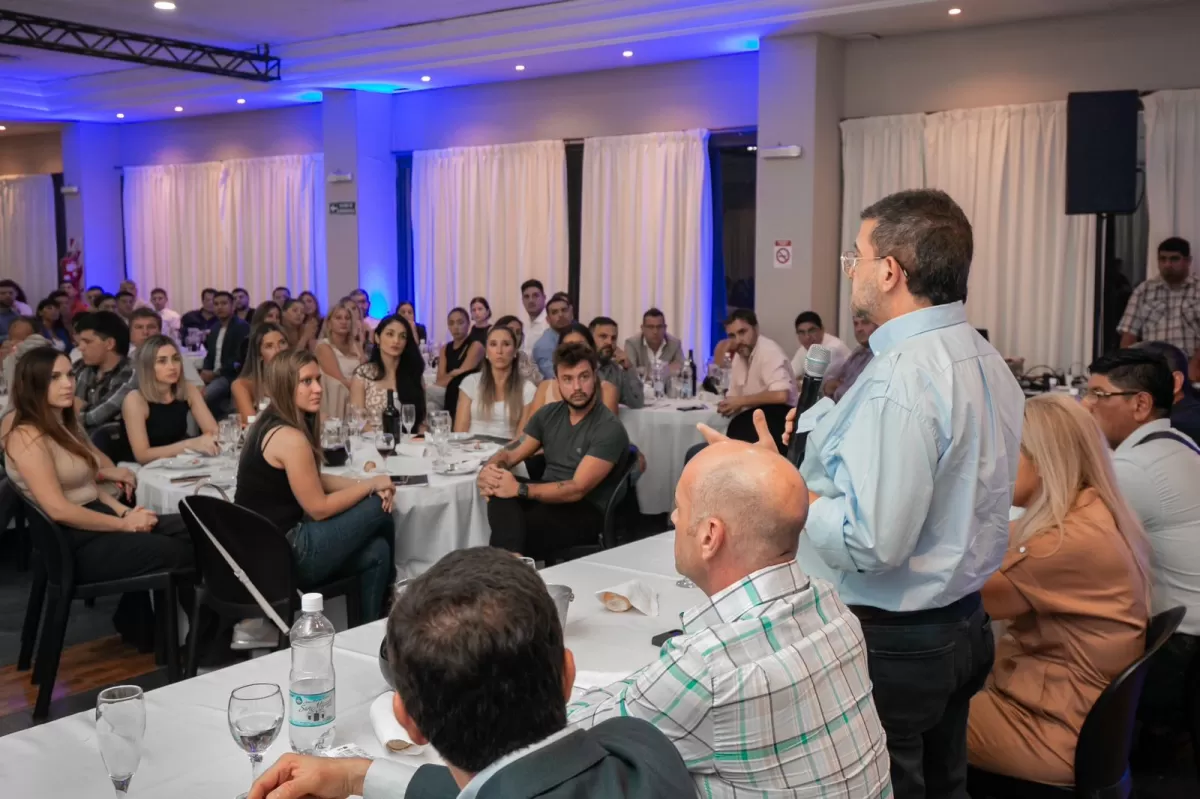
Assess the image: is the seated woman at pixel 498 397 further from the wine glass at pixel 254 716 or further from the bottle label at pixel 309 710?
the wine glass at pixel 254 716

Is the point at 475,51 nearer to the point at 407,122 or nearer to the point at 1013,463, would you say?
the point at 407,122

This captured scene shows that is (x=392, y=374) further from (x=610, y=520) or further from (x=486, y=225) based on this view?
(x=486, y=225)

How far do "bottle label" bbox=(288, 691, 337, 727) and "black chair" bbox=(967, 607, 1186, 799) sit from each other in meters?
1.61

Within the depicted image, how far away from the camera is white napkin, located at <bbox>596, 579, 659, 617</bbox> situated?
103 inches

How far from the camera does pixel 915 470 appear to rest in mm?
1991

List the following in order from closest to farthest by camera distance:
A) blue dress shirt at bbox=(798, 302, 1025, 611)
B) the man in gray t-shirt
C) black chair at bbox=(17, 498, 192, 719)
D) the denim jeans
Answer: blue dress shirt at bbox=(798, 302, 1025, 611), black chair at bbox=(17, 498, 192, 719), the denim jeans, the man in gray t-shirt

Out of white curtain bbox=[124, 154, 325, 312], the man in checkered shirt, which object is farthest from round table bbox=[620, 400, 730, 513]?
white curtain bbox=[124, 154, 325, 312]

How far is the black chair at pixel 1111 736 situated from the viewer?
229cm

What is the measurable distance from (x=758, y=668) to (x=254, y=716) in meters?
0.78

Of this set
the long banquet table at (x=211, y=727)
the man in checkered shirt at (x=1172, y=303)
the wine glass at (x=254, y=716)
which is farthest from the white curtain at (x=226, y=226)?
the wine glass at (x=254, y=716)

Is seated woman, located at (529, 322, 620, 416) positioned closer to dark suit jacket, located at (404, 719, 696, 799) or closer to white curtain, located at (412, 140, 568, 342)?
dark suit jacket, located at (404, 719, 696, 799)

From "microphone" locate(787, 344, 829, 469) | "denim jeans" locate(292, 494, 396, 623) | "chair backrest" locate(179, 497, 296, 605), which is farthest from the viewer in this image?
"denim jeans" locate(292, 494, 396, 623)

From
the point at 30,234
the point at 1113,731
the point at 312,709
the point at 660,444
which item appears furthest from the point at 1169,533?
the point at 30,234

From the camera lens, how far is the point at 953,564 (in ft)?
6.82
